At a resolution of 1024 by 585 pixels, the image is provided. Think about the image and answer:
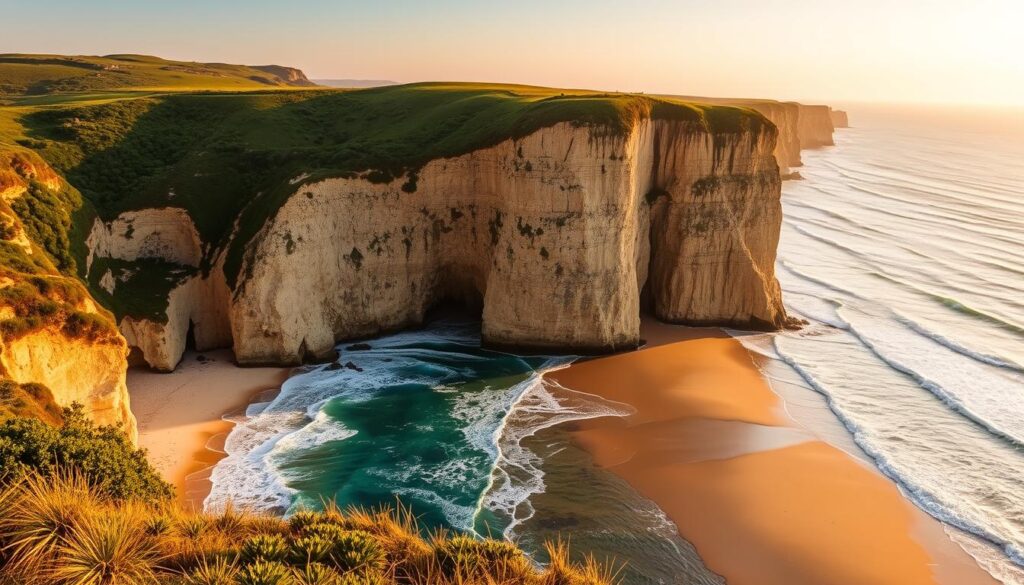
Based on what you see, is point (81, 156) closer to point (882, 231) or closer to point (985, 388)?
point (985, 388)

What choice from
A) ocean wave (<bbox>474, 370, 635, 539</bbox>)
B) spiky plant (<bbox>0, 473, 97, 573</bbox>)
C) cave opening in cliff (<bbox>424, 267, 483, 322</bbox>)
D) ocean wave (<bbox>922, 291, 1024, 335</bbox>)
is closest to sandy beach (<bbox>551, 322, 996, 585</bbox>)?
ocean wave (<bbox>474, 370, 635, 539</bbox>)

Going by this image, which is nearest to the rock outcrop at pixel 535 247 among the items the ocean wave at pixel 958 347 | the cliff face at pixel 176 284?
the cliff face at pixel 176 284

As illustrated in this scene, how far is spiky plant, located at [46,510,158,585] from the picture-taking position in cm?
856

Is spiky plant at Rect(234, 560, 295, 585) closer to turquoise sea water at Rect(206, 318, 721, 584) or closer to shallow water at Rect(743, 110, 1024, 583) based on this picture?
turquoise sea water at Rect(206, 318, 721, 584)

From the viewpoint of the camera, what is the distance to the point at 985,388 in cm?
2928

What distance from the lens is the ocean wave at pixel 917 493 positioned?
19016mm

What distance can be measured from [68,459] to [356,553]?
19.3ft

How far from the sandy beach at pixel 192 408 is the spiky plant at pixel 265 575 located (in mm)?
12534

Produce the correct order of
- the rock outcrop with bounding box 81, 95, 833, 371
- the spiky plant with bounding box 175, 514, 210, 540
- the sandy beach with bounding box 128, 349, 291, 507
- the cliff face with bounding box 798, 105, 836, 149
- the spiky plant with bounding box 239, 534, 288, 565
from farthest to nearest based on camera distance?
1. the cliff face with bounding box 798, 105, 836, 149
2. the rock outcrop with bounding box 81, 95, 833, 371
3. the sandy beach with bounding box 128, 349, 291, 507
4. the spiky plant with bounding box 175, 514, 210, 540
5. the spiky plant with bounding box 239, 534, 288, 565

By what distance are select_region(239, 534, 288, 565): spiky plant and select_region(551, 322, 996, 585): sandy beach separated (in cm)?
1267

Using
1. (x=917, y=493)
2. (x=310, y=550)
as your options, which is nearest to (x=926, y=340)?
(x=917, y=493)

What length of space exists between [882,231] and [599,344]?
42.3m

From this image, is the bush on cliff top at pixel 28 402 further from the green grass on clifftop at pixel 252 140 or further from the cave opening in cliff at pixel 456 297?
the cave opening in cliff at pixel 456 297

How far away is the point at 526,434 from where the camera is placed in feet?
A: 80.0
